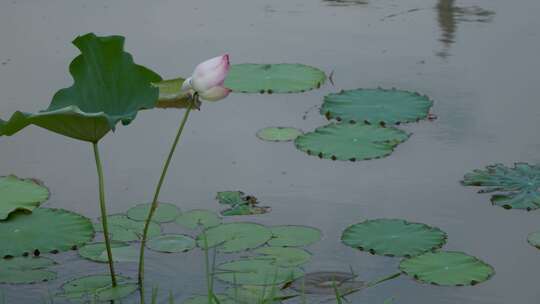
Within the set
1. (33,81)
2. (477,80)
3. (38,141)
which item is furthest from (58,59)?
(477,80)

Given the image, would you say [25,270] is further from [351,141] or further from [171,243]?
[351,141]

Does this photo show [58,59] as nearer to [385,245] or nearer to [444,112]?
[444,112]

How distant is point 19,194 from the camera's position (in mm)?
2762

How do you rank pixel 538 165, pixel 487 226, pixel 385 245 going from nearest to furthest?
pixel 385 245 < pixel 487 226 < pixel 538 165

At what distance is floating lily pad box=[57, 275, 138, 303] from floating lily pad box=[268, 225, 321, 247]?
38 centimetres

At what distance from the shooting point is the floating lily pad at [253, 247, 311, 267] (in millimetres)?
2426

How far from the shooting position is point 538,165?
300 cm

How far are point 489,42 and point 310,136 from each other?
4.10ft

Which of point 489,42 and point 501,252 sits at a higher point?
point 489,42

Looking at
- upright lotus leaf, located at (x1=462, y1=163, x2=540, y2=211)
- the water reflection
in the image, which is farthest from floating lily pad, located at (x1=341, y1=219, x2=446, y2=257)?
the water reflection

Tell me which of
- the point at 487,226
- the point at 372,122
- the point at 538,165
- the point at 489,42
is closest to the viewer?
the point at 487,226

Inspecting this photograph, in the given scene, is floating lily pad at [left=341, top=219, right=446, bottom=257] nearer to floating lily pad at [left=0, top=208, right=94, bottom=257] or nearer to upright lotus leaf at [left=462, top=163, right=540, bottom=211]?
upright lotus leaf at [left=462, top=163, right=540, bottom=211]

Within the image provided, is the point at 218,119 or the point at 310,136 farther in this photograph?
the point at 218,119

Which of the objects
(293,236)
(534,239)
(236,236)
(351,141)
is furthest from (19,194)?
(534,239)
